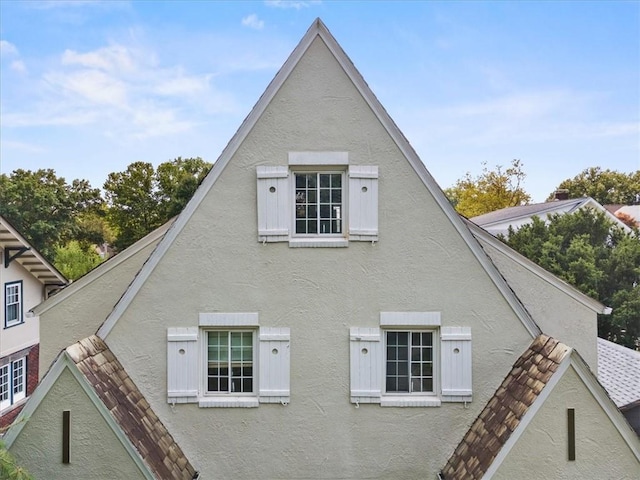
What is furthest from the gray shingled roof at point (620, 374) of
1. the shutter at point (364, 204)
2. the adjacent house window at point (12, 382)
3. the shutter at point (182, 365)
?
the adjacent house window at point (12, 382)

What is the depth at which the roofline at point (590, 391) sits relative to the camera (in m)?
5.73

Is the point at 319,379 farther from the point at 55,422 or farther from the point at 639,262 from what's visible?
the point at 639,262

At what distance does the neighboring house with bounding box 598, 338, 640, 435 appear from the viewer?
38.6 ft

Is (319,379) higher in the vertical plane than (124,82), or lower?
lower

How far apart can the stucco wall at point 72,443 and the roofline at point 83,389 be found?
5 centimetres

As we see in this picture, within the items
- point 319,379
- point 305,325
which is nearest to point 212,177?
point 305,325

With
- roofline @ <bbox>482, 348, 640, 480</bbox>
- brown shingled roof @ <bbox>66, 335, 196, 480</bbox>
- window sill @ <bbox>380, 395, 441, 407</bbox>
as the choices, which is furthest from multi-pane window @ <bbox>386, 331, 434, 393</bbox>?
brown shingled roof @ <bbox>66, 335, 196, 480</bbox>

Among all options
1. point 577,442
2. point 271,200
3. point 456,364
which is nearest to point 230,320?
point 271,200

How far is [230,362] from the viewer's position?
691cm

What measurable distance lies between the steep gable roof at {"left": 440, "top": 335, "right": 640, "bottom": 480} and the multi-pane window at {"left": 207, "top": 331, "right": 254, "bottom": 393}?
3488mm

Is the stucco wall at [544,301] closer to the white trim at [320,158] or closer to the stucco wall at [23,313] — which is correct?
the white trim at [320,158]

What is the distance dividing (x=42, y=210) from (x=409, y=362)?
47992 mm

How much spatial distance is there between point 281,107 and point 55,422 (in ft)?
18.5

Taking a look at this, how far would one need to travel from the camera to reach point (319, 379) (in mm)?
6742
